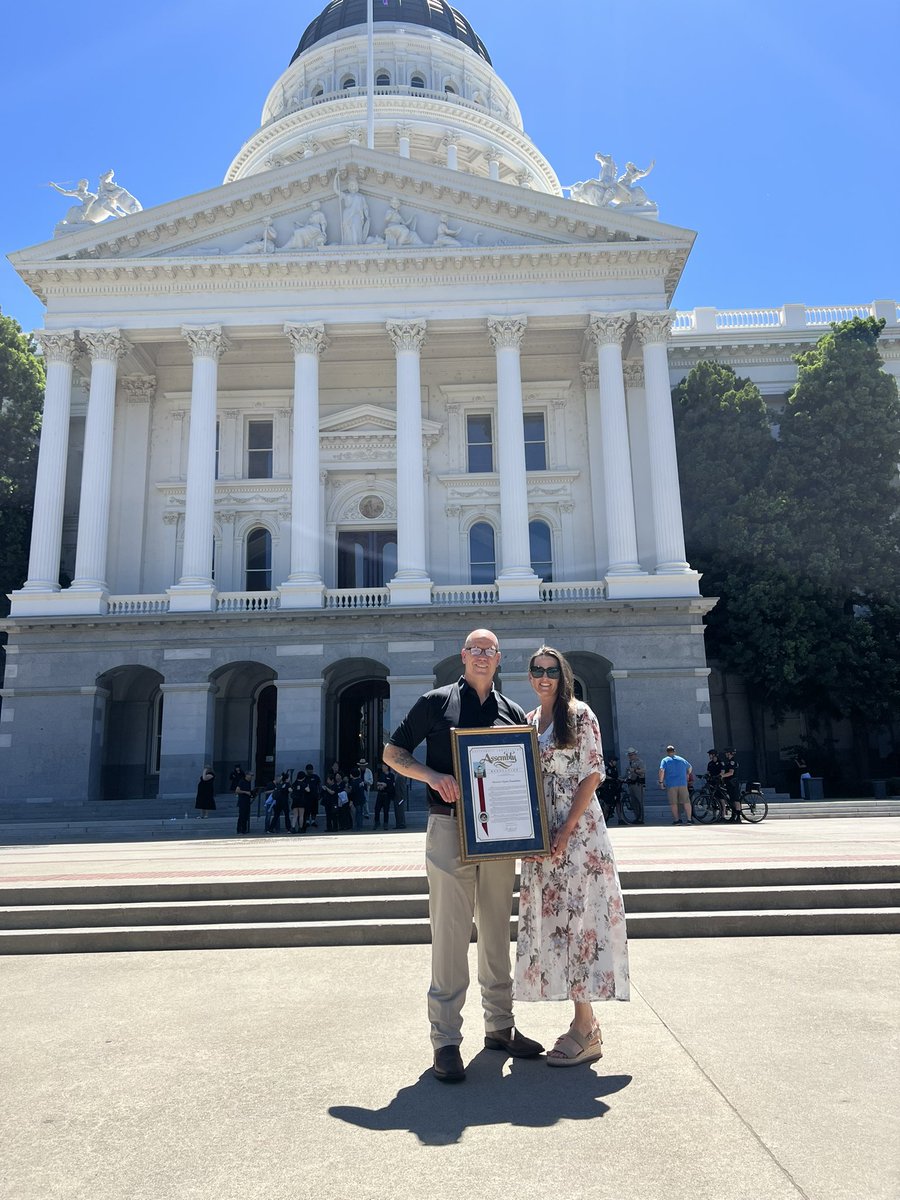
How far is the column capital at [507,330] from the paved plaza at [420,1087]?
26463 mm

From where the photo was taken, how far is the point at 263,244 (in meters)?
31.6

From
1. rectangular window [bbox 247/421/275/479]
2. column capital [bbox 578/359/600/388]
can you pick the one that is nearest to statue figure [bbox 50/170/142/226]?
rectangular window [bbox 247/421/275/479]

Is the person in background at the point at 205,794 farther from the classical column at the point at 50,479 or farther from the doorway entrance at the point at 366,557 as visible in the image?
the doorway entrance at the point at 366,557

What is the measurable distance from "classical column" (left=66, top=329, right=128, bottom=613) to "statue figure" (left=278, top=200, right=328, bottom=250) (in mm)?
6566

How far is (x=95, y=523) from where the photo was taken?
98.5ft

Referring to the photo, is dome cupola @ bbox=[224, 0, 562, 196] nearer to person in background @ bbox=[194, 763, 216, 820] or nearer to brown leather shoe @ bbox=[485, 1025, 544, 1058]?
person in background @ bbox=[194, 763, 216, 820]

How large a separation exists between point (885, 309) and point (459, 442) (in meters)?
20.2

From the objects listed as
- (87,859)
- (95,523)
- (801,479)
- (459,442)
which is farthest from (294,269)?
(87,859)

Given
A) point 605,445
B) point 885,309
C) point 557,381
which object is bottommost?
point 605,445

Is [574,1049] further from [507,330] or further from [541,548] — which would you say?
[541,548]

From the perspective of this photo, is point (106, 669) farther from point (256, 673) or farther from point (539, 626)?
point (539, 626)

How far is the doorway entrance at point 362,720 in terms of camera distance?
34312 mm

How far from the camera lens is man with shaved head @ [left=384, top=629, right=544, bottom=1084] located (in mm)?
4773

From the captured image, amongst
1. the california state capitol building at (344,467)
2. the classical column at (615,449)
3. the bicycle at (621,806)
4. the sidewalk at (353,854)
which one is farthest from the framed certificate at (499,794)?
the classical column at (615,449)
